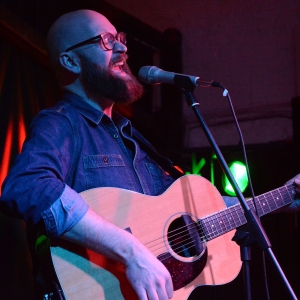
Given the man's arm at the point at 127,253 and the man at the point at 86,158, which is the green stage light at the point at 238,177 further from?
the man's arm at the point at 127,253

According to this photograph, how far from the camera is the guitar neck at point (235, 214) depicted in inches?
74.8

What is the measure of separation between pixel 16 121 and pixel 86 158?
3.50 ft

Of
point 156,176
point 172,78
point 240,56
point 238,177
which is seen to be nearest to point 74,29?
point 172,78

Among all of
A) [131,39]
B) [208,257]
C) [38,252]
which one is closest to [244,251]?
[208,257]

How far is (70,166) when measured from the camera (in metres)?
1.80

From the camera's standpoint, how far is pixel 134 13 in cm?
450

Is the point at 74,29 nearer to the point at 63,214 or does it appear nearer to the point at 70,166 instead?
the point at 70,166

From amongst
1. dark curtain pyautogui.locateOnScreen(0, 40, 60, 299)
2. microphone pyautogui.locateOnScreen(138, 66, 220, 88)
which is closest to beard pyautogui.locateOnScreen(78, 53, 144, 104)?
microphone pyautogui.locateOnScreen(138, 66, 220, 88)

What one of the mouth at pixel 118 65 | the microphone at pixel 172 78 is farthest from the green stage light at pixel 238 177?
the microphone at pixel 172 78

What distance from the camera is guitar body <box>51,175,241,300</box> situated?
153cm

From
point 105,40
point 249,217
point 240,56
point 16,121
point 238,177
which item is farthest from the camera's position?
point 240,56

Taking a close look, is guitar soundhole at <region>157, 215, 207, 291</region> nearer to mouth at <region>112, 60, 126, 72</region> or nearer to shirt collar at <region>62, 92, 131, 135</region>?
shirt collar at <region>62, 92, 131, 135</region>

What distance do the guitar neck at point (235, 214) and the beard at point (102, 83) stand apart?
0.80 meters

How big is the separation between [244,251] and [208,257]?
0.95 ft
